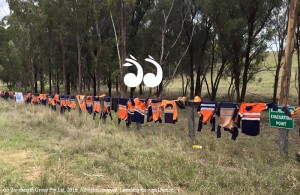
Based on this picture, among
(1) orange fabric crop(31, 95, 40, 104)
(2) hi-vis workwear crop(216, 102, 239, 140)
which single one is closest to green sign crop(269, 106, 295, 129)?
(2) hi-vis workwear crop(216, 102, 239, 140)

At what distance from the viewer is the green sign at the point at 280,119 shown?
6.13 metres

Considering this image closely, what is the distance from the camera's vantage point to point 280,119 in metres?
6.30

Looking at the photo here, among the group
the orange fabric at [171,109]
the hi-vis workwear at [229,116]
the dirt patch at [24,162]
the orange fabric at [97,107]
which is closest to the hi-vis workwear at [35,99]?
the orange fabric at [97,107]

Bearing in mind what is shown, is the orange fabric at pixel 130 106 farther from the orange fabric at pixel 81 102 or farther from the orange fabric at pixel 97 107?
the orange fabric at pixel 81 102

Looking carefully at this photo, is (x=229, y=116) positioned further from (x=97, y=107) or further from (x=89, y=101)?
(x=89, y=101)

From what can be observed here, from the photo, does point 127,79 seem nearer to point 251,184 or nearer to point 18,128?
point 18,128

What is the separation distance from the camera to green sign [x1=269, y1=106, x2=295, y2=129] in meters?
6.13

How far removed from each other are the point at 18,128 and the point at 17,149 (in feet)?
11.3

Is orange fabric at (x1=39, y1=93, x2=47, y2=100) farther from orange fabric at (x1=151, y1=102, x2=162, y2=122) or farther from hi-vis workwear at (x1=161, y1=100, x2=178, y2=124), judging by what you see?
hi-vis workwear at (x1=161, y1=100, x2=178, y2=124)

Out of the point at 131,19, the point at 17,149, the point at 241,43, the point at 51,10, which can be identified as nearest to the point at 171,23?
the point at 131,19

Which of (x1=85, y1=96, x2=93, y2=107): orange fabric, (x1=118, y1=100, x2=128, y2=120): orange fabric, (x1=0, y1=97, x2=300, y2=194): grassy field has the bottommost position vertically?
(x1=0, y1=97, x2=300, y2=194): grassy field

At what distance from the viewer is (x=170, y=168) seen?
17.9ft

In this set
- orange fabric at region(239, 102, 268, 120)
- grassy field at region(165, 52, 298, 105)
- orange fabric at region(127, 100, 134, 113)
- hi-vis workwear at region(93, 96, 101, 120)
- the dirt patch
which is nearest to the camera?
the dirt patch

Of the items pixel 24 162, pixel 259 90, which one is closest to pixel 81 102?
pixel 24 162
